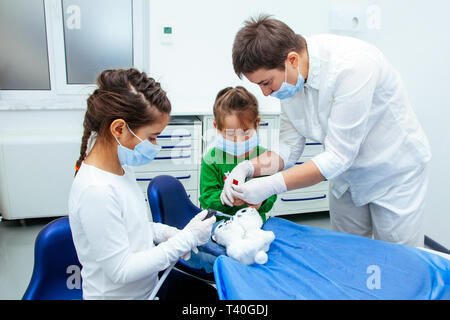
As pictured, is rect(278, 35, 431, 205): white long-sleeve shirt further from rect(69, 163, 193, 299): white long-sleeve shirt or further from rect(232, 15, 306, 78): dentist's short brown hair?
rect(69, 163, 193, 299): white long-sleeve shirt

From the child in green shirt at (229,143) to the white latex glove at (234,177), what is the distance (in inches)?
4.2

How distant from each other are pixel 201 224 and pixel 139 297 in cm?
28

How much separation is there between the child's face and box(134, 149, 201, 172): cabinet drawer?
100cm

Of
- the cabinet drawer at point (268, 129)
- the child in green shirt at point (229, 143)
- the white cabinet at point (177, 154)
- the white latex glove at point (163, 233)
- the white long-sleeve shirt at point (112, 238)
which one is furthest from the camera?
the cabinet drawer at point (268, 129)

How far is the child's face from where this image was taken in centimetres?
Result: 151

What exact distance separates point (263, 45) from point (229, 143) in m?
0.53

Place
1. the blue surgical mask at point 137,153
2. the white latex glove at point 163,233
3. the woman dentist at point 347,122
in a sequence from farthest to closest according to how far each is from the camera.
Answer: the white latex glove at point 163,233 → the woman dentist at point 347,122 → the blue surgical mask at point 137,153

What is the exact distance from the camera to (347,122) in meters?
1.15

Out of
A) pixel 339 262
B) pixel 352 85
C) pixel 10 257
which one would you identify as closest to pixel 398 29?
pixel 352 85

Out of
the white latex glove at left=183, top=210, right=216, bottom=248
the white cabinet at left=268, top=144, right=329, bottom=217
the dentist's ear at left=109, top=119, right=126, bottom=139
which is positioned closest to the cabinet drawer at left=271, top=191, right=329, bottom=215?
the white cabinet at left=268, top=144, right=329, bottom=217

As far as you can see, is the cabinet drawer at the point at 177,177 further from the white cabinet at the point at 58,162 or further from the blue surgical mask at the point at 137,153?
the blue surgical mask at the point at 137,153

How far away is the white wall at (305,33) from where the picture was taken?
8.18ft

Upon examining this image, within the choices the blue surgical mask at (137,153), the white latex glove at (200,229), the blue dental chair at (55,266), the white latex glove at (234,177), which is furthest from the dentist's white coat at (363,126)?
the blue dental chair at (55,266)
